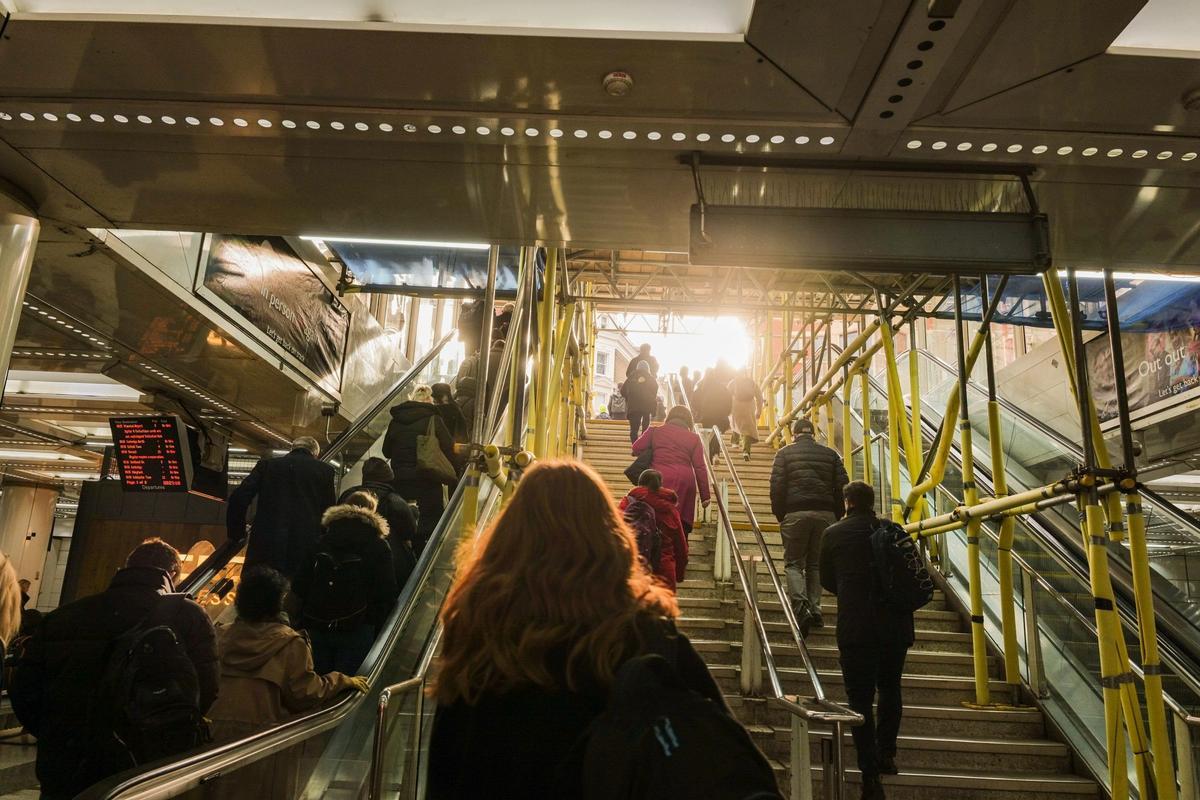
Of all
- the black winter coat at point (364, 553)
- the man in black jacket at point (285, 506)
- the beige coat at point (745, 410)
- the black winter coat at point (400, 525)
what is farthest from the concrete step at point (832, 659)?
the beige coat at point (745, 410)

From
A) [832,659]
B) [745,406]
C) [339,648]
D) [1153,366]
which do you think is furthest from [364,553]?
[745,406]

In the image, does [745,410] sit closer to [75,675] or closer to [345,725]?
[345,725]

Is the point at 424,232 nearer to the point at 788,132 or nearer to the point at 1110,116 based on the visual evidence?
the point at 788,132

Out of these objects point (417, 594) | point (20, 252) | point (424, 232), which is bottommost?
point (417, 594)

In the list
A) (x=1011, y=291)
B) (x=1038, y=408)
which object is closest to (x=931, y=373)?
(x=1038, y=408)

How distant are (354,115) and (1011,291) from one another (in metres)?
7.44

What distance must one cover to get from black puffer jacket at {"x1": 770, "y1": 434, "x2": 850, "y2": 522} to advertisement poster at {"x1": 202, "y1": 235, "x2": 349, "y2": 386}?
4.72 metres

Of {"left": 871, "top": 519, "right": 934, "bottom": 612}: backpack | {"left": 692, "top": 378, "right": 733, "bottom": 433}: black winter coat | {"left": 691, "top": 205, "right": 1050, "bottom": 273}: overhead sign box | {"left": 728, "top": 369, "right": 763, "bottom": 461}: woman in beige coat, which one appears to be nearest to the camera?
{"left": 691, "top": 205, "right": 1050, "bottom": 273}: overhead sign box

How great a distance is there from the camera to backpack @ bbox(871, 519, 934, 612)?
15.1 feet

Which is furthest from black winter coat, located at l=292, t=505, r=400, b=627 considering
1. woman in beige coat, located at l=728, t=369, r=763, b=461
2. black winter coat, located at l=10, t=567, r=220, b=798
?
woman in beige coat, located at l=728, t=369, r=763, b=461

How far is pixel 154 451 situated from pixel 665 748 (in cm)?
900

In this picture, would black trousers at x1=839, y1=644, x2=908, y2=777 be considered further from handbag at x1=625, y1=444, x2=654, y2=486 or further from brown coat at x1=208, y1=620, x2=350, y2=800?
brown coat at x1=208, y1=620, x2=350, y2=800

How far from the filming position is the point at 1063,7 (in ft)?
7.77

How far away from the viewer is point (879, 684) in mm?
4648
